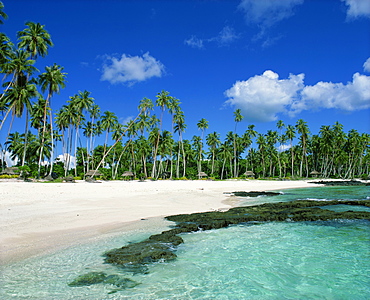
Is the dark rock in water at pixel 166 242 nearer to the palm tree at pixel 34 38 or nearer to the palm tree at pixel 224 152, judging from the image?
the palm tree at pixel 34 38

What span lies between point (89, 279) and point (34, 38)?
134 ft

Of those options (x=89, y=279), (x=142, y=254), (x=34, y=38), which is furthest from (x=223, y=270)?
(x=34, y=38)

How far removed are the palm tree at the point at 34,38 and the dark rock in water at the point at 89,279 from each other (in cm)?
3991

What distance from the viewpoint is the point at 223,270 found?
5902 millimetres

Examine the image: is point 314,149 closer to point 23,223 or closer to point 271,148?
point 271,148

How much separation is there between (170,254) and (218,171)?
7065 cm

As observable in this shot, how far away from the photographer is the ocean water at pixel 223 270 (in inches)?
187

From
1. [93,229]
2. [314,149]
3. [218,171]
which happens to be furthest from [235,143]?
[93,229]

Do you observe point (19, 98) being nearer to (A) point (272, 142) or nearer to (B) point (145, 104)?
(B) point (145, 104)

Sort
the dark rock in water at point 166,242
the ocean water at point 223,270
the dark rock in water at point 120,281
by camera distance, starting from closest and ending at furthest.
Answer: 1. the ocean water at point 223,270
2. the dark rock in water at point 120,281
3. the dark rock in water at point 166,242

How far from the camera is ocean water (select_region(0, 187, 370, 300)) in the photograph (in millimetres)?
4750

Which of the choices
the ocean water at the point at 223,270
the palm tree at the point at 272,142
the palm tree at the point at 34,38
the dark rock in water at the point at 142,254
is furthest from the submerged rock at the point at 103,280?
the palm tree at the point at 272,142

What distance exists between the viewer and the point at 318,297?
474 cm

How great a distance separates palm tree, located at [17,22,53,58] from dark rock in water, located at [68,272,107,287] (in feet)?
131
